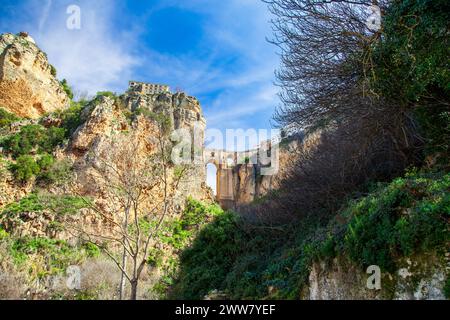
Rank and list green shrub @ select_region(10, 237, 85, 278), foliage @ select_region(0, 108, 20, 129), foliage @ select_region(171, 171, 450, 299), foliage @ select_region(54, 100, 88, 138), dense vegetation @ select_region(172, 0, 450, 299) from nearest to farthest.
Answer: foliage @ select_region(171, 171, 450, 299) < dense vegetation @ select_region(172, 0, 450, 299) < green shrub @ select_region(10, 237, 85, 278) < foliage @ select_region(54, 100, 88, 138) < foliage @ select_region(0, 108, 20, 129)

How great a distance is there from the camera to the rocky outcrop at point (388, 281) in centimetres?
434

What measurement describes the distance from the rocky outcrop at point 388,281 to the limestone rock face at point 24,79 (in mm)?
28915

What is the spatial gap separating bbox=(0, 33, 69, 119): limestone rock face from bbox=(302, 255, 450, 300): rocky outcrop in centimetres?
2891

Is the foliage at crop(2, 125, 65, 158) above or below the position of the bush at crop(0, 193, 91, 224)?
above

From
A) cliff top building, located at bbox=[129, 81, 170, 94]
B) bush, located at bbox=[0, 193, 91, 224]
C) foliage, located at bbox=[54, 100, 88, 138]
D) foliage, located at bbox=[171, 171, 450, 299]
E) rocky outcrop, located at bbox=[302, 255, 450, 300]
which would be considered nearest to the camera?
rocky outcrop, located at bbox=[302, 255, 450, 300]

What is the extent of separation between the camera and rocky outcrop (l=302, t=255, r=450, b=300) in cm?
434

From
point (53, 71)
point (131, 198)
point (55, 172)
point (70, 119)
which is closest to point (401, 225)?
point (131, 198)

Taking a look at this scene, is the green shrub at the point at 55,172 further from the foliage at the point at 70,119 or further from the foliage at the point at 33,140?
the foliage at the point at 70,119

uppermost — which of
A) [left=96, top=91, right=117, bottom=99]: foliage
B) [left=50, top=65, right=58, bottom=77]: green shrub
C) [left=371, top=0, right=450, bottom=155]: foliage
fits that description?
[left=50, top=65, right=58, bottom=77]: green shrub

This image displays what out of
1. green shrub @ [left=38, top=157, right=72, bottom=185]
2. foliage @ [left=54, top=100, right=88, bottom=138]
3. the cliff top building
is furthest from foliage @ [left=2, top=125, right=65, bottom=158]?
the cliff top building

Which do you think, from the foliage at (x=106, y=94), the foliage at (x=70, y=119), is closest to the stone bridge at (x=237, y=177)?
the foliage at (x=106, y=94)

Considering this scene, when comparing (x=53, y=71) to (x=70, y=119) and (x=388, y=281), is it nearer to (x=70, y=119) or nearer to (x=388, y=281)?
(x=70, y=119)

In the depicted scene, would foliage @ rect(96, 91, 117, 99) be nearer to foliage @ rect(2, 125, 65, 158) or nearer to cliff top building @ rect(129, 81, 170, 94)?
foliage @ rect(2, 125, 65, 158)
